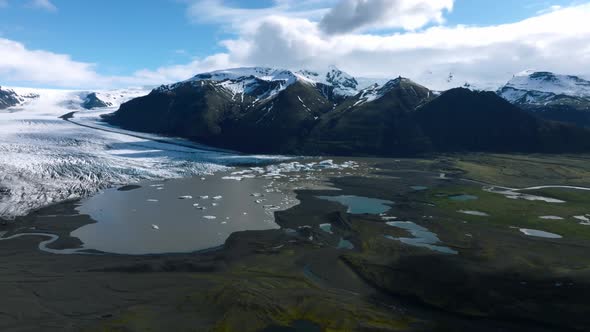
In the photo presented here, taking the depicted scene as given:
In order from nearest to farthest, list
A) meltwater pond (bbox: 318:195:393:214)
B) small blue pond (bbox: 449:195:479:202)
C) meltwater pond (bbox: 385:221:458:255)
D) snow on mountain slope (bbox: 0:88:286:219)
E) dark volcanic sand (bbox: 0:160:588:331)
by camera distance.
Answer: dark volcanic sand (bbox: 0:160:588:331), meltwater pond (bbox: 385:221:458:255), meltwater pond (bbox: 318:195:393:214), snow on mountain slope (bbox: 0:88:286:219), small blue pond (bbox: 449:195:479:202)

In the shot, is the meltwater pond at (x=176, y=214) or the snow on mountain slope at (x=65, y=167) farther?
the snow on mountain slope at (x=65, y=167)

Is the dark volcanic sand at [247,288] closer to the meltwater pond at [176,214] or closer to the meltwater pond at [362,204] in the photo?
the meltwater pond at [176,214]

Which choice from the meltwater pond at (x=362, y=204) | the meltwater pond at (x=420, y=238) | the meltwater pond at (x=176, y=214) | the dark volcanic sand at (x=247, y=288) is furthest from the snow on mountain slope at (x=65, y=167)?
the meltwater pond at (x=420, y=238)

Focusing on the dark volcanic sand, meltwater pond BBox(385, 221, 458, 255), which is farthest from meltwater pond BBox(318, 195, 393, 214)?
the dark volcanic sand

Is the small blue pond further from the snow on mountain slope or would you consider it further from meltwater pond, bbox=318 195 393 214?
the snow on mountain slope

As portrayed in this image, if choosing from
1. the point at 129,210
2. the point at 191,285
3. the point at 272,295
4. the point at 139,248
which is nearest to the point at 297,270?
the point at 272,295

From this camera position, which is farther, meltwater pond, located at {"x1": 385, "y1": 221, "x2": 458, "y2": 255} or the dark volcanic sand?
meltwater pond, located at {"x1": 385, "y1": 221, "x2": 458, "y2": 255}
